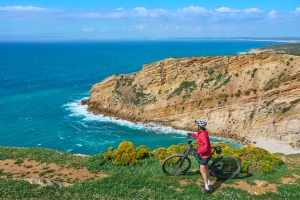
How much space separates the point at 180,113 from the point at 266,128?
15260 mm

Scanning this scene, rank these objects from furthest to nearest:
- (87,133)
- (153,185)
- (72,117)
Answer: (72,117), (87,133), (153,185)

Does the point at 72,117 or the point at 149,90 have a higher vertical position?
the point at 149,90

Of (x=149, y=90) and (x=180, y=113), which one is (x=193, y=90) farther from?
(x=149, y=90)

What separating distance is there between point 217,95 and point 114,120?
20256 millimetres

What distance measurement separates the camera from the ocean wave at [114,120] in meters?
52.0

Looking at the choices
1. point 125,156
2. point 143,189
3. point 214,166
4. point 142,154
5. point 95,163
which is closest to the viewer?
point 143,189

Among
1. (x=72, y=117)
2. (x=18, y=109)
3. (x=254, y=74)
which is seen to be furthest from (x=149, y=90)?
(x=18, y=109)

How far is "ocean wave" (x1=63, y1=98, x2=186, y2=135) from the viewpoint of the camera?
52.0m

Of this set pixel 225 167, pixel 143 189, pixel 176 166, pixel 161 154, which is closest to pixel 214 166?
pixel 225 167

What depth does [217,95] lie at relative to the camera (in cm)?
5375

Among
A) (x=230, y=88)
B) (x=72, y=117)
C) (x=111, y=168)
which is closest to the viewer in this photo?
(x=111, y=168)

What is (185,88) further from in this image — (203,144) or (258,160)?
(203,144)

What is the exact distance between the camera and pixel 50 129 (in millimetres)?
51375

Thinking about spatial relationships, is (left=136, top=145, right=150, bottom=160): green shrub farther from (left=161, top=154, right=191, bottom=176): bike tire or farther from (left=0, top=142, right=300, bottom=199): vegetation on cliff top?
(left=161, top=154, right=191, bottom=176): bike tire
